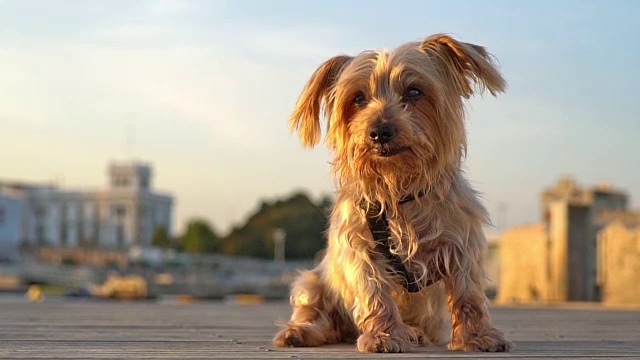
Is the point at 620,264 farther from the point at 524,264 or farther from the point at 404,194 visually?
the point at 404,194

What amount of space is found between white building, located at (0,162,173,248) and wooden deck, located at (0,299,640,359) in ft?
429

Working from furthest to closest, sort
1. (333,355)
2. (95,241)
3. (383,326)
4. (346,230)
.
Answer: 1. (95,241)
2. (346,230)
3. (383,326)
4. (333,355)

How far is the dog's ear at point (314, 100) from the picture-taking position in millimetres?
5070

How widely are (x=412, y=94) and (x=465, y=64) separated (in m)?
0.39

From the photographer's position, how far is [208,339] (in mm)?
5391

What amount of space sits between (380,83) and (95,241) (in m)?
139

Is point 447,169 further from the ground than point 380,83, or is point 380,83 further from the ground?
point 380,83

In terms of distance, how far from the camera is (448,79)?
4.84m

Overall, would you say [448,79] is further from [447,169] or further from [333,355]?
[333,355]

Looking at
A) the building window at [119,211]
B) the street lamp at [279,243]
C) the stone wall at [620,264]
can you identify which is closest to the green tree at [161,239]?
the building window at [119,211]

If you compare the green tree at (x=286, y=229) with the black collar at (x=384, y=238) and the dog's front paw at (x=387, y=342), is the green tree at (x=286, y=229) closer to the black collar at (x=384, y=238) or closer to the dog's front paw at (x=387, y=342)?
the black collar at (x=384, y=238)

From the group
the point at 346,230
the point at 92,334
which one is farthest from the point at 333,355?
the point at 92,334

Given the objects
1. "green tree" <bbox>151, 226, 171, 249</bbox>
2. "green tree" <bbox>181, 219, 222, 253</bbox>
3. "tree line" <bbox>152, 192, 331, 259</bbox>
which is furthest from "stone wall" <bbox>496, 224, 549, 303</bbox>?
"green tree" <bbox>151, 226, 171, 249</bbox>

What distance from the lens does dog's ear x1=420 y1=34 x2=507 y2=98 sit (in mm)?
4836
